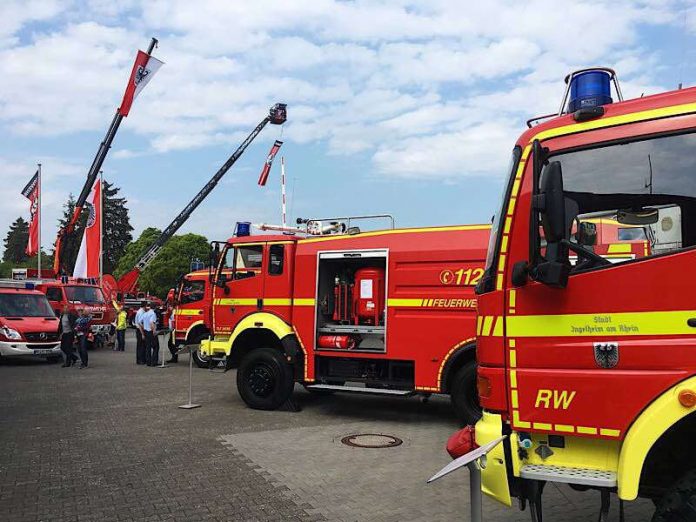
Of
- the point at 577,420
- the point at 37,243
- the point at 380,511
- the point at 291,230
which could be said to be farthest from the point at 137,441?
the point at 37,243

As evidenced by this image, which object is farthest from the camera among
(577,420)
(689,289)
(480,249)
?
(480,249)

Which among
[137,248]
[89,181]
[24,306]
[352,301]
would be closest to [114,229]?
[137,248]

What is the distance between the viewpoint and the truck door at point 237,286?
1010cm

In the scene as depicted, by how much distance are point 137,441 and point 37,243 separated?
22885 millimetres

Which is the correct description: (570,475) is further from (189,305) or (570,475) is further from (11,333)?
(11,333)

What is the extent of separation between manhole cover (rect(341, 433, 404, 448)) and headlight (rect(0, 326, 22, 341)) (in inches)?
475

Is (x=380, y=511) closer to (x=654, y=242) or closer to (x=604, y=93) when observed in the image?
(x=654, y=242)

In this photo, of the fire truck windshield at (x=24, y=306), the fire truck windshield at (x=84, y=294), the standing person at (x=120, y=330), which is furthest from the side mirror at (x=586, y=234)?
the fire truck windshield at (x=84, y=294)

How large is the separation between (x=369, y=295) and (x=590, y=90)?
19.3ft

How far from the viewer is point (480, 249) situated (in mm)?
8195

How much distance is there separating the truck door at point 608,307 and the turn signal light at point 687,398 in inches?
3.0

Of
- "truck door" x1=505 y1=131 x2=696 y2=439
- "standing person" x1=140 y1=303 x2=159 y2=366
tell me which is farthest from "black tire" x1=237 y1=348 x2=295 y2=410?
"standing person" x1=140 y1=303 x2=159 y2=366

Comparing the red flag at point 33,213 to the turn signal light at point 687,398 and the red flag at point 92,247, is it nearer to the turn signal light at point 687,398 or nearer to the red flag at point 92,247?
the red flag at point 92,247

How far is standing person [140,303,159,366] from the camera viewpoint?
16734 mm
